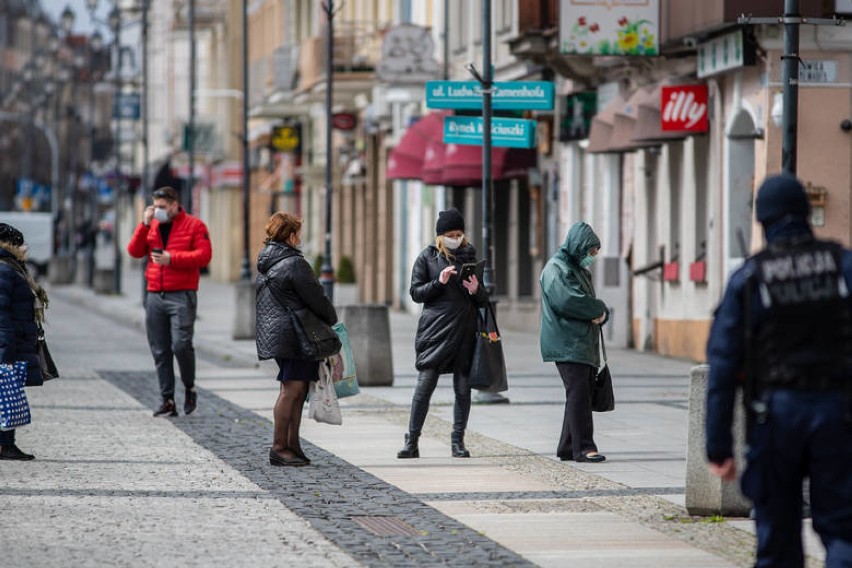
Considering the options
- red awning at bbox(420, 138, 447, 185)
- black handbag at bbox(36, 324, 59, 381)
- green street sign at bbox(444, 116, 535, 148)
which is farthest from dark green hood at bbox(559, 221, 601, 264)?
red awning at bbox(420, 138, 447, 185)

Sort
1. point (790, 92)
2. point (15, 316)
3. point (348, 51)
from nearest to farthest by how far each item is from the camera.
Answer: point (790, 92) < point (15, 316) < point (348, 51)

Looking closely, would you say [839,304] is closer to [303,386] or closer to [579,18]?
[303,386]

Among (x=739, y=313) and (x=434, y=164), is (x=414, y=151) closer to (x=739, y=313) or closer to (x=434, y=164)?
(x=434, y=164)

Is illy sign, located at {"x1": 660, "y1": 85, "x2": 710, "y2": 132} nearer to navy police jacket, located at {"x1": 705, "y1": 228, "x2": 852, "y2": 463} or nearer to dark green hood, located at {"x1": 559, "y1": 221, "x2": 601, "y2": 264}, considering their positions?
dark green hood, located at {"x1": 559, "y1": 221, "x2": 601, "y2": 264}

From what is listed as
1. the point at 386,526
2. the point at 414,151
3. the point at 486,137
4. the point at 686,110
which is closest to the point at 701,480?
the point at 386,526

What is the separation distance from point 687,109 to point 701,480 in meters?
15.7

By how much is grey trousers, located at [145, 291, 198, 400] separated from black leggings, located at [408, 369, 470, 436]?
3523 millimetres

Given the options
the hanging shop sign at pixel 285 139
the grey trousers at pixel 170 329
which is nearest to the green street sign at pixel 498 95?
the grey trousers at pixel 170 329

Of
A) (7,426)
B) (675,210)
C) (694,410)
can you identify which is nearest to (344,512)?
(694,410)

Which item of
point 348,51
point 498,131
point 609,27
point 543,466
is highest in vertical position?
point 348,51

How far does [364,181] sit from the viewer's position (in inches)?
1938

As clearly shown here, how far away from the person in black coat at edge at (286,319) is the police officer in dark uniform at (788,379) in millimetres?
6893

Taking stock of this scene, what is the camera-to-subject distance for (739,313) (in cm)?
712

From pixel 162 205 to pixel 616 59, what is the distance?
12662 millimetres
